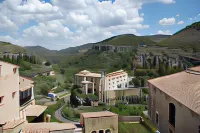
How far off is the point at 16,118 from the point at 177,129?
11.7m

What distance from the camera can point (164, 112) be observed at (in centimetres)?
2042

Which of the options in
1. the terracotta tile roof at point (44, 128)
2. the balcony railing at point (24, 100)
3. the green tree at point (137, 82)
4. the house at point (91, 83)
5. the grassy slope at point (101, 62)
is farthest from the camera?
the grassy slope at point (101, 62)

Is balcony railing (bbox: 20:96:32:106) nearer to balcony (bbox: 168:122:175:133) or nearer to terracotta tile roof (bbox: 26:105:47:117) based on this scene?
terracotta tile roof (bbox: 26:105:47:117)

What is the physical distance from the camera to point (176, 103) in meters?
17.7

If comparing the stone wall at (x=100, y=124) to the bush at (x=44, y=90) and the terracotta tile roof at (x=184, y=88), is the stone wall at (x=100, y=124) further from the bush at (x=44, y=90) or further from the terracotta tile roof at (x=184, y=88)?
the bush at (x=44, y=90)

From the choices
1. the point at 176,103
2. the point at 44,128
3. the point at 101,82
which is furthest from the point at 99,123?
the point at 101,82

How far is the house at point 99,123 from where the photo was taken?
17234 millimetres

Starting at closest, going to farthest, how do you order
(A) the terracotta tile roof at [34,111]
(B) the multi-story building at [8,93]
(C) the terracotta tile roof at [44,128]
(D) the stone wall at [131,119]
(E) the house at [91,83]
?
(B) the multi-story building at [8,93] < (C) the terracotta tile roof at [44,128] < (A) the terracotta tile roof at [34,111] < (D) the stone wall at [131,119] < (E) the house at [91,83]

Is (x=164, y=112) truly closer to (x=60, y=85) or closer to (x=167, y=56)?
(x=60, y=85)

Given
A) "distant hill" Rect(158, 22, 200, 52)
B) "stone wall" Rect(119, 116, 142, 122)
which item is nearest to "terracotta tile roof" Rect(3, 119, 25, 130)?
"stone wall" Rect(119, 116, 142, 122)

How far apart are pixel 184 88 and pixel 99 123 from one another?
7.13m

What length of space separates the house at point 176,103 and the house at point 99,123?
4.67 meters

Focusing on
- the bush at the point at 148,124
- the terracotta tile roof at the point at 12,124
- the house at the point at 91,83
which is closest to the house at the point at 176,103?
the bush at the point at 148,124

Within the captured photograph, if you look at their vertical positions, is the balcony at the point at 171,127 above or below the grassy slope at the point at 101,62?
below
